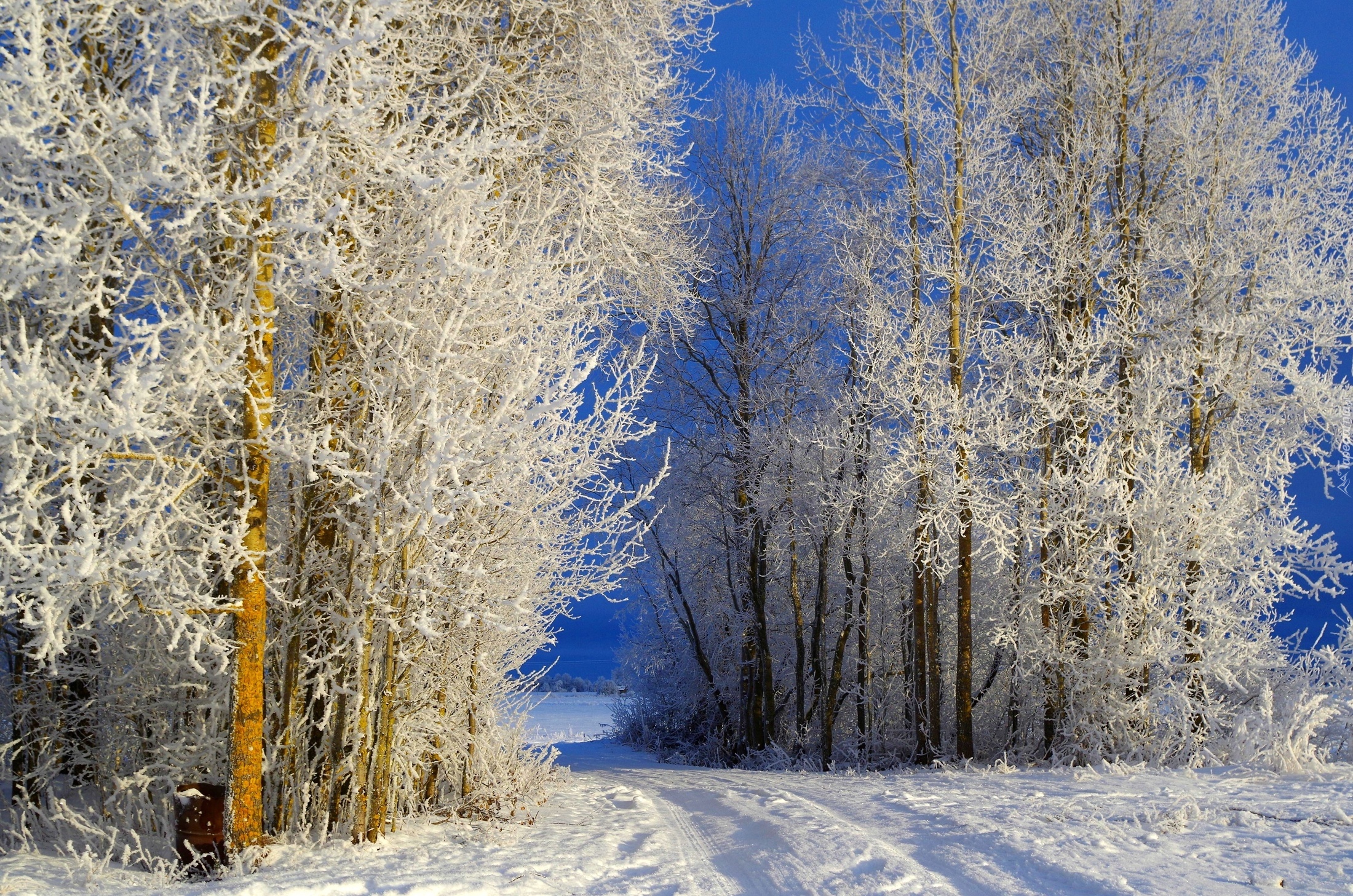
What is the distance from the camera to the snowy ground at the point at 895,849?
412 cm

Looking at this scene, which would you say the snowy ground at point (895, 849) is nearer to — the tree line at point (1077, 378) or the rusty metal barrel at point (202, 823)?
the rusty metal barrel at point (202, 823)

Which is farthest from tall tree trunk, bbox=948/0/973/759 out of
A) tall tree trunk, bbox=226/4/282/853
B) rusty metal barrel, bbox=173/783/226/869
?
rusty metal barrel, bbox=173/783/226/869

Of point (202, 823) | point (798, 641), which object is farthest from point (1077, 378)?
point (202, 823)

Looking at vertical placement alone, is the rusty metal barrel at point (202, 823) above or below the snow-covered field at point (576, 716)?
above

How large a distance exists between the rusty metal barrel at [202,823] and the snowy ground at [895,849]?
29cm

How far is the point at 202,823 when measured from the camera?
16.1 feet

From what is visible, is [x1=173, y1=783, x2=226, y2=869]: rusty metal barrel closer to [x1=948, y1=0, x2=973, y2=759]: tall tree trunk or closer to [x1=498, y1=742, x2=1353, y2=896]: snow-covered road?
[x1=498, y1=742, x2=1353, y2=896]: snow-covered road

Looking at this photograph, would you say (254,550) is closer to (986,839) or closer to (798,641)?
(986,839)

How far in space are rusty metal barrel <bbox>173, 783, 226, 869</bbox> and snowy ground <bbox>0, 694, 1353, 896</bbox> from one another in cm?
29

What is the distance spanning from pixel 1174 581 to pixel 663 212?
7.22 metres

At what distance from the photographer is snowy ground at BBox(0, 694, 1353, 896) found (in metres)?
4.12

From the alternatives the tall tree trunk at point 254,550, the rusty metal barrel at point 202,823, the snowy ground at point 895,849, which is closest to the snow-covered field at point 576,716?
the snowy ground at point 895,849

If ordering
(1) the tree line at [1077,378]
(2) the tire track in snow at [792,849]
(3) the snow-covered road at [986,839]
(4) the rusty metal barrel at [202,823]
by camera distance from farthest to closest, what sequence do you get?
(1) the tree line at [1077,378] < (4) the rusty metal barrel at [202,823] < (2) the tire track in snow at [792,849] < (3) the snow-covered road at [986,839]

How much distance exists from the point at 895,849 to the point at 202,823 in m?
3.86
